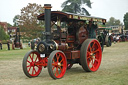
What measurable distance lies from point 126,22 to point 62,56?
248ft

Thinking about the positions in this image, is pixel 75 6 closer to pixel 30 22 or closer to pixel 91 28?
pixel 30 22

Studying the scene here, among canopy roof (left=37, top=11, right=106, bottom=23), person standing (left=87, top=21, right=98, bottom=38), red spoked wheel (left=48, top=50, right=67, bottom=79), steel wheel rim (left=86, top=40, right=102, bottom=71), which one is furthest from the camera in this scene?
person standing (left=87, top=21, right=98, bottom=38)

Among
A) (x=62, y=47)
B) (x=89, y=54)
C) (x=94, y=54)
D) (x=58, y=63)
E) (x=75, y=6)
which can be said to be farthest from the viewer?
(x=75, y=6)

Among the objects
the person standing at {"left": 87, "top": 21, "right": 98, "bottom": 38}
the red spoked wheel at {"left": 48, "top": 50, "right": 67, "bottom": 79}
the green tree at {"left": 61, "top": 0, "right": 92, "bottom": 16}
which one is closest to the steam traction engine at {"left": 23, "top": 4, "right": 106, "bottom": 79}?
the red spoked wheel at {"left": 48, "top": 50, "right": 67, "bottom": 79}

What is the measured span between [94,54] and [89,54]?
405 mm

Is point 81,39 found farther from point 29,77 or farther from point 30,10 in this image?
point 30,10

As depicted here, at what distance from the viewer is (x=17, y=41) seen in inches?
1074

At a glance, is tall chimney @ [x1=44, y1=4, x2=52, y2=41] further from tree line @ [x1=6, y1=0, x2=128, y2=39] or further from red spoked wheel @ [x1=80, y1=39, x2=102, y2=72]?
tree line @ [x1=6, y1=0, x2=128, y2=39]

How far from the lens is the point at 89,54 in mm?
7801

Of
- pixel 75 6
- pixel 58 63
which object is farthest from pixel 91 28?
pixel 75 6

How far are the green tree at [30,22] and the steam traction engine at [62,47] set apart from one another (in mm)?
37053

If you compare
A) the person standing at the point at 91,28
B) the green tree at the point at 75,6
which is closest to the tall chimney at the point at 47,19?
the person standing at the point at 91,28

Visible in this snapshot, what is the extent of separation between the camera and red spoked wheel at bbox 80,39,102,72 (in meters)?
7.43

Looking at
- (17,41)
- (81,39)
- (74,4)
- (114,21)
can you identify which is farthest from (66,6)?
(114,21)
